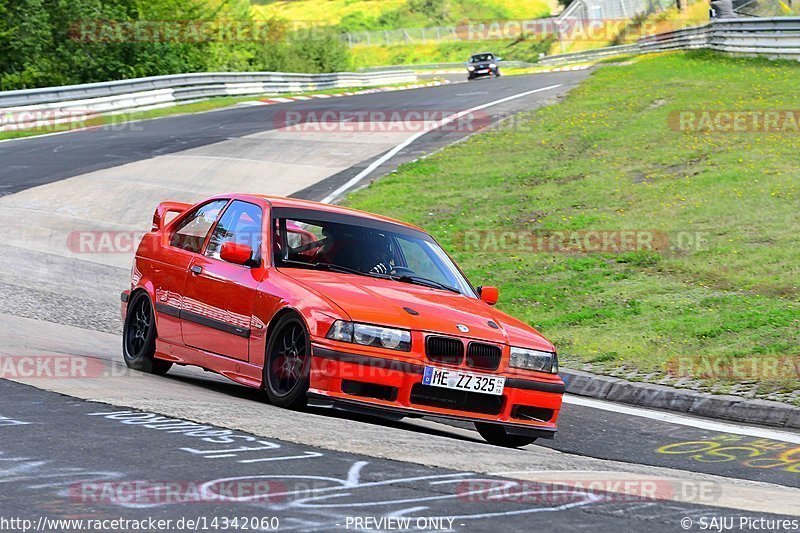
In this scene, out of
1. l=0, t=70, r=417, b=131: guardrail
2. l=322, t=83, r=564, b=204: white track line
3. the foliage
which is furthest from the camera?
the foliage

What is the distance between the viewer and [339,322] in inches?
301

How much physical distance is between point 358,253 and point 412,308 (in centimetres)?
108

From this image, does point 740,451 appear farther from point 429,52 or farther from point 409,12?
point 409,12

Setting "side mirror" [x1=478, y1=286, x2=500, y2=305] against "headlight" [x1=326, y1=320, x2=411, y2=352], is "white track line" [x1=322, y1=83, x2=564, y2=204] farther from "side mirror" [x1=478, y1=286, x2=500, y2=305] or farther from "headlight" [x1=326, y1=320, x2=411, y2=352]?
"headlight" [x1=326, y1=320, x2=411, y2=352]

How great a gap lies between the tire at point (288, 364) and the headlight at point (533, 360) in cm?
137

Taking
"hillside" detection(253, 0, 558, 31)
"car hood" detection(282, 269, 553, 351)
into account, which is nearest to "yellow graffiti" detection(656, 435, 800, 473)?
"car hood" detection(282, 269, 553, 351)

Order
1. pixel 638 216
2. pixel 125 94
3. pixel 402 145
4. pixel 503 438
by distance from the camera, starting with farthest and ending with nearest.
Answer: pixel 125 94
pixel 402 145
pixel 638 216
pixel 503 438

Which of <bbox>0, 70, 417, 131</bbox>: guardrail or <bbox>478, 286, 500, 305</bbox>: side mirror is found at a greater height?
<bbox>0, 70, 417, 131</bbox>: guardrail

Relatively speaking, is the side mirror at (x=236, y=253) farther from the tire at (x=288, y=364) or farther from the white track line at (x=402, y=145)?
the white track line at (x=402, y=145)

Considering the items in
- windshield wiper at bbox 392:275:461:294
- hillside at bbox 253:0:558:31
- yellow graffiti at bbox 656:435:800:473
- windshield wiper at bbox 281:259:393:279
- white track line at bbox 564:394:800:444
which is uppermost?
hillside at bbox 253:0:558:31

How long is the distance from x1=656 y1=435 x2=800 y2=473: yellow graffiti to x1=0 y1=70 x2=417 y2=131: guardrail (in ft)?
83.5

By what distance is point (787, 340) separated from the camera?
37.3ft

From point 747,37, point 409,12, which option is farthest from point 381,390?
point 409,12

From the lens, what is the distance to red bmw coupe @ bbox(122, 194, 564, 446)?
7699 mm
